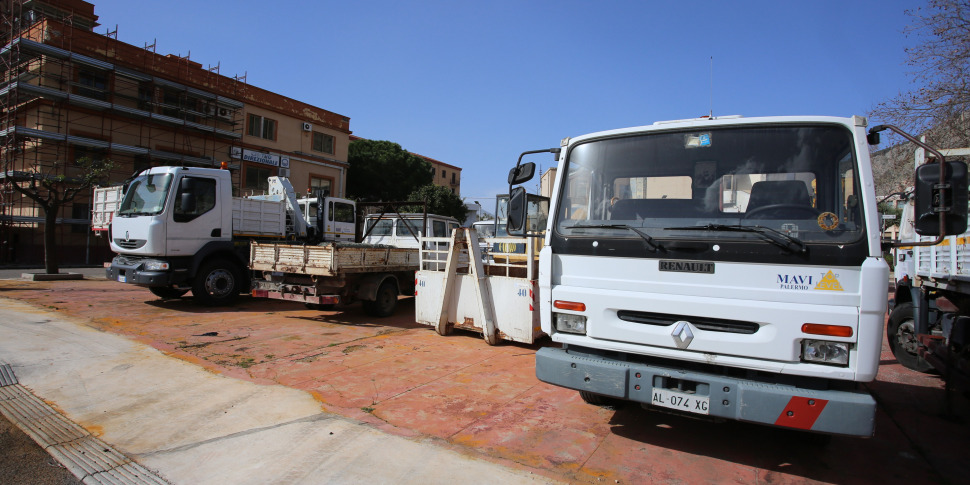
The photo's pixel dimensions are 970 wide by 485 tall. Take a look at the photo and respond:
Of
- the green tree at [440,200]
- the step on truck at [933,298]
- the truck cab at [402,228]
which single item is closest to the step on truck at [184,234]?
the truck cab at [402,228]

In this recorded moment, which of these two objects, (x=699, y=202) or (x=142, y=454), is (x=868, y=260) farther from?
(x=142, y=454)

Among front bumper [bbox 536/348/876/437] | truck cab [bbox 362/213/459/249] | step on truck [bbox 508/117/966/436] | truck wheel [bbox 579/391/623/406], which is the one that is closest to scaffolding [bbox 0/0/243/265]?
truck cab [bbox 362/213/459/249]

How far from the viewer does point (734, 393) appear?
10.3 feet

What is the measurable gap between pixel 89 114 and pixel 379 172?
18722 mm

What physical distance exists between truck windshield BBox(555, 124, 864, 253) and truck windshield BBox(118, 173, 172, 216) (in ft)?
28.9

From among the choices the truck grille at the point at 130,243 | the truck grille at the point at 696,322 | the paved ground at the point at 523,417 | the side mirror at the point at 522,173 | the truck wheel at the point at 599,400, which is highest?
the side mirror at the point at 522,173

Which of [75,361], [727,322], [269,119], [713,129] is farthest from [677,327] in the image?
[269,119]

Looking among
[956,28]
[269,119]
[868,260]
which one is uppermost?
[269,119]

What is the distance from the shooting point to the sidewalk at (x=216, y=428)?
335 centimetres

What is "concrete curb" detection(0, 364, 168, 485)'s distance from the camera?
3.29 meters

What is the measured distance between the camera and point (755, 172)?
349 cm

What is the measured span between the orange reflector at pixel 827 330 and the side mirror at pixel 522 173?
2295mm

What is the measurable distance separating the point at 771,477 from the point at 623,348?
127 cm

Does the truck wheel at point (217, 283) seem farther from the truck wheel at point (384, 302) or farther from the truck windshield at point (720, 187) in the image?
the truck windshield at point (720, 187)
